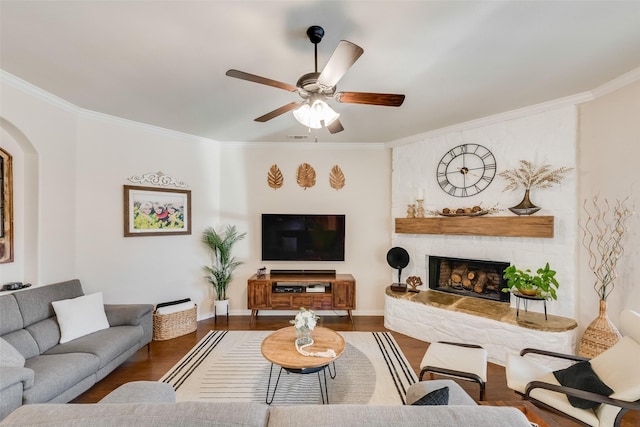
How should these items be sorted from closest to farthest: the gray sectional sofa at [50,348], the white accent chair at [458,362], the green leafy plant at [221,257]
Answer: the gray sectional sofa at [50,348] → the white accent chair at [458,362] → the green leafy plant at [221,257]

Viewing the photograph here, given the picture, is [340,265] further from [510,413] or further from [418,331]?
[510,413]

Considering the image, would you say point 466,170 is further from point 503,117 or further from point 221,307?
point 221,307

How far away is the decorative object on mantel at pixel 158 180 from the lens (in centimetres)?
350

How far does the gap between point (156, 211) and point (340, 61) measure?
3.39 metres

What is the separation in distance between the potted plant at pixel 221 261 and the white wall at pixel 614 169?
439cm

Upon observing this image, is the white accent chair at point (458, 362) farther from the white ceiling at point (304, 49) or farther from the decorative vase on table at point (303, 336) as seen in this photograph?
the white ceiling at point (304, 49)

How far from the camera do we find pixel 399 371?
2662 mm

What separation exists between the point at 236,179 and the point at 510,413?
4.17 m

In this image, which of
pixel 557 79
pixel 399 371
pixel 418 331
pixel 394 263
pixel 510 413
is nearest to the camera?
pixel 510 413

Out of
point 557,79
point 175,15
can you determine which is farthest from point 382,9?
point 557,79

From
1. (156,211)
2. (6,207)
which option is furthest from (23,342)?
(156,211)

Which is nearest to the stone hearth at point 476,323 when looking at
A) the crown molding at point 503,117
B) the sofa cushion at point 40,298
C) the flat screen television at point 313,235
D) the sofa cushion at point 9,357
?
the flat screen television at point 313,235

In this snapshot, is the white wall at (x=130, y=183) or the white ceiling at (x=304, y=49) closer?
the white ceiling at (x=304, y=49)

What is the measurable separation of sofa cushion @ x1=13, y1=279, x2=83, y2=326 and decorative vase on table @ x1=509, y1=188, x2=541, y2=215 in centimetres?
499
